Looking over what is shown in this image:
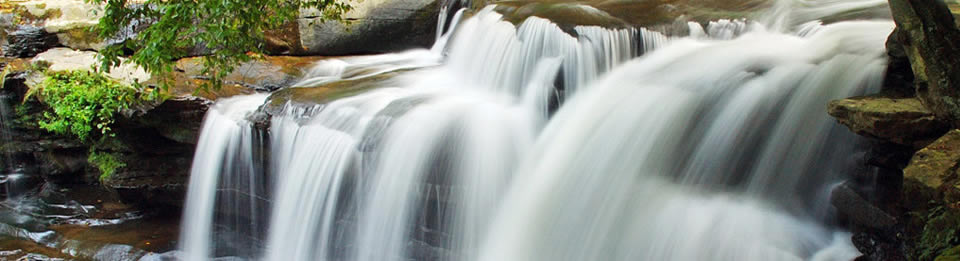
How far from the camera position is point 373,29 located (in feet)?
29.0

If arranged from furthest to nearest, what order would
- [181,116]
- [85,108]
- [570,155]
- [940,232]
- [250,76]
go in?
[250,76]
[85,108]
[181,116]
[570,155]
[940,232]

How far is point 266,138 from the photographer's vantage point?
6.16m

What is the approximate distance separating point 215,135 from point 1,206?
11.0 ft

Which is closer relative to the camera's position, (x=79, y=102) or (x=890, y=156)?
(x=890, y=156)

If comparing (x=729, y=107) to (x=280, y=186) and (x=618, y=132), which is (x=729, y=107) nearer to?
(x=618, y=132)

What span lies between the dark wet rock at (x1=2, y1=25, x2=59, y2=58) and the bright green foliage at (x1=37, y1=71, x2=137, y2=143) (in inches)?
49.9

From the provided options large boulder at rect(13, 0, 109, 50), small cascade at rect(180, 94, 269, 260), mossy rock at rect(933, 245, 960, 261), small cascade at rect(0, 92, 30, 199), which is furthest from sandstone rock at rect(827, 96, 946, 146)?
small cascade at rect(0, 92, 30, 199)

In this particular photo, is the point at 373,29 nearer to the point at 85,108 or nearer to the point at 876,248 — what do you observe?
the point at 85,108

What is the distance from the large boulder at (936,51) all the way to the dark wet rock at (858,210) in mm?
601

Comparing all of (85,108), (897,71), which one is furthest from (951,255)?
(85,108)

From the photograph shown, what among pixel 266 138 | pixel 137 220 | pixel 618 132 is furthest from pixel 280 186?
pixel 618 132

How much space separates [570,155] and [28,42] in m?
7.21

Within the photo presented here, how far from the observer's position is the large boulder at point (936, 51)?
361 centimetres

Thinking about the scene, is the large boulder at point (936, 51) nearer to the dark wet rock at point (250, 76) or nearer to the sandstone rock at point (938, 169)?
the sandstone rock at point (938, 169)
